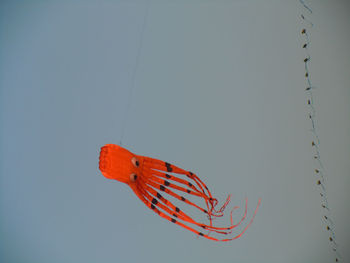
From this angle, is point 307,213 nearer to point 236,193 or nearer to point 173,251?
point 236,193

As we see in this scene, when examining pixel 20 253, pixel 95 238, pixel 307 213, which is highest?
pixel 307 213

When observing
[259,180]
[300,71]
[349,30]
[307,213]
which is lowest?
[307,213]

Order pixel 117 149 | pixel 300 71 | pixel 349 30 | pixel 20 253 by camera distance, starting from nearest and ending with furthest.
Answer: pixel 117 149, pixel 349 30, pixel 300 71, pixel 20 253

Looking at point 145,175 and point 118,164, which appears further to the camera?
point 145,175

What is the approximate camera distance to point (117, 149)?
3.27 meters

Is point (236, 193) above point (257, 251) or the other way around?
above

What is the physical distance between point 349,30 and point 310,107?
5.58ft

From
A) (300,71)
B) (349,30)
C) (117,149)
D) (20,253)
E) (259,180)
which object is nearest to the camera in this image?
(117,149)

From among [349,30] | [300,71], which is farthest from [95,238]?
[349,30]

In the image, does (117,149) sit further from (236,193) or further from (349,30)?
(349,30)

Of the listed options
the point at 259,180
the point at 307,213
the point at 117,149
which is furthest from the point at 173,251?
the point at 117,149

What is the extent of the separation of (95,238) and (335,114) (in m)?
6.14

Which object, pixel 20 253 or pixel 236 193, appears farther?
pixel 20 253

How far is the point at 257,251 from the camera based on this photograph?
6922 mm
